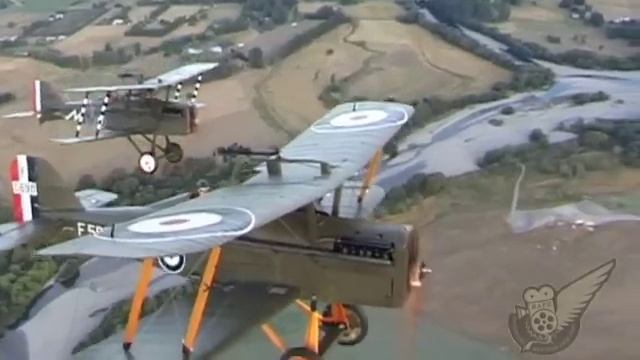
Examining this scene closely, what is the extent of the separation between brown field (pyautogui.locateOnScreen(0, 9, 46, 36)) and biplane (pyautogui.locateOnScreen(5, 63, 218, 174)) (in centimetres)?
234

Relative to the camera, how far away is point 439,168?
5172mm

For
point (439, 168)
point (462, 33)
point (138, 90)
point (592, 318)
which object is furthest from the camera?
point (462, 33)

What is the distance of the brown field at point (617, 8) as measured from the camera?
277 inches

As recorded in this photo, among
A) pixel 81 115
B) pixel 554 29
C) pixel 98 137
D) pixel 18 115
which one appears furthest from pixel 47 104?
pixel 554 29

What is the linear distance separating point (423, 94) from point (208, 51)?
136 cm

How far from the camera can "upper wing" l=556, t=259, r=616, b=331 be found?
151 inches

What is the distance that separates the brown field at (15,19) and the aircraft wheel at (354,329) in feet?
14.1

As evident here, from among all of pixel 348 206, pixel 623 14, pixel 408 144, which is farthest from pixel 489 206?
pixel 623 14

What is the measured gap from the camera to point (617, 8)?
714 cm

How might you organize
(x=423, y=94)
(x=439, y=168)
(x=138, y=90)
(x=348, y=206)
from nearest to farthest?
(x=348, y=206)
(x=138, y=90)
(x=439, y=168)
(x=423, y=94)

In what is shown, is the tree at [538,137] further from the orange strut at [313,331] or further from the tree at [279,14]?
the orange strut at [313,331]

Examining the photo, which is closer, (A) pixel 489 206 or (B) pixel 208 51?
(A) pixel 489 206

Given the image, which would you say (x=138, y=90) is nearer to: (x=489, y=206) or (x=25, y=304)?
(x=25, y=304)

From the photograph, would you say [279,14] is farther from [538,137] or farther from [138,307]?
[138,307]
